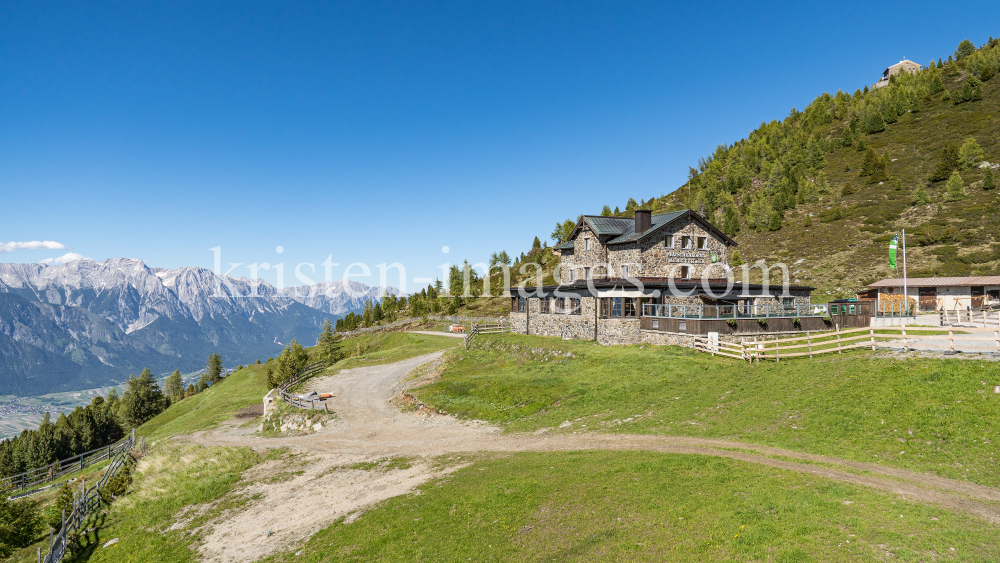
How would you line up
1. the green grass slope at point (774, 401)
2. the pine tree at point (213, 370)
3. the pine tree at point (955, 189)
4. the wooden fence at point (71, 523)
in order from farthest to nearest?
the pine tree at point (213, 370)
the pine tree at point (955, 189)
the wooden fence at point (71, 523)
the green grass slope at point (774, 401)

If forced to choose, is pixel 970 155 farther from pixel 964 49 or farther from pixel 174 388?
pixel 174 388

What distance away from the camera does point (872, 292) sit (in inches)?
2168

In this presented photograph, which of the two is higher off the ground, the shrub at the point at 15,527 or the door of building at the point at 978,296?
the door of building at the point at 978,296

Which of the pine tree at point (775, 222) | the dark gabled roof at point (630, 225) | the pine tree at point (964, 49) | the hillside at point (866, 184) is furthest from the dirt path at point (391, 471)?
the pine tree at point (964, 49)

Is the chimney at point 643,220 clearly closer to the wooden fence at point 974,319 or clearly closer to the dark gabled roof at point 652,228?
the dark gabled roof at point 652,228

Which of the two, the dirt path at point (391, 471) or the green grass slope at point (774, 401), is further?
the green grass slope at point (774, 401)

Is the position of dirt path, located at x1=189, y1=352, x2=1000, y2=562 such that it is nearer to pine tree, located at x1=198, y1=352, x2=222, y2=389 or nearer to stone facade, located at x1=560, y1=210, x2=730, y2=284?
stone facade, located at x1=560, y1=210, x2=730, y2=284

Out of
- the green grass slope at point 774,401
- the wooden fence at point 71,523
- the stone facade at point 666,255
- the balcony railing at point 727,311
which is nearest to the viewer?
the green grass slope at point 774,401

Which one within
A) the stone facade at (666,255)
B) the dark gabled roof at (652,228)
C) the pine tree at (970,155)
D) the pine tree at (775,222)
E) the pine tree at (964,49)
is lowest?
the stone facade at (666,255)

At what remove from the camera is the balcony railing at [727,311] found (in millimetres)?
36438

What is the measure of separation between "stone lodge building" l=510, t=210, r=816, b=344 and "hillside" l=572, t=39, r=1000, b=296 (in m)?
27.1

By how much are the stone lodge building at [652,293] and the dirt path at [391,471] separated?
64.3ft

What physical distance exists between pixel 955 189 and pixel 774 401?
93.0 meters

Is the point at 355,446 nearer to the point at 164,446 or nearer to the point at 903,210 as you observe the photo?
the point at 164,446
